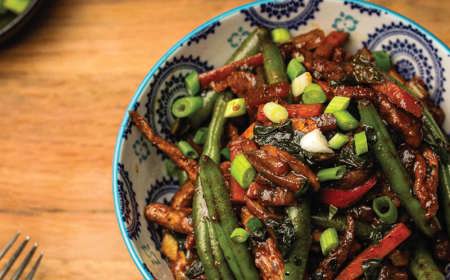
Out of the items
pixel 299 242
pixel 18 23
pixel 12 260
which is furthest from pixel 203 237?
pixel 18 23

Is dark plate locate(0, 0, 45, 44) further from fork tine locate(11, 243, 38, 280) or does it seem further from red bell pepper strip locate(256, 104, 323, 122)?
red bell pepper strip locate(256, 104, 323, 122)

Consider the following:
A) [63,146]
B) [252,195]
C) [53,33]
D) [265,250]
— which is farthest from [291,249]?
[53,33]

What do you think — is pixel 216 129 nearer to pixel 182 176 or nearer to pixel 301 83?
pixel 182 176

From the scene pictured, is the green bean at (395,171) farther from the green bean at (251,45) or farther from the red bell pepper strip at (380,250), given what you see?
the green bean at (251,45)

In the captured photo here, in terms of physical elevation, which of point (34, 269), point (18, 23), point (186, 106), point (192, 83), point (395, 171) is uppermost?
point (18, 23)

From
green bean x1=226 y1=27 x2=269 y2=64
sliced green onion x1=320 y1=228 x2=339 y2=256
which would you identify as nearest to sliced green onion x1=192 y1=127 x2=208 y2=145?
green bean x1=226 y1=27 x2=269 y2=64

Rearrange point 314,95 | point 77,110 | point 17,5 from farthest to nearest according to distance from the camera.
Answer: point 17,5
point 77,110
point 314,95
